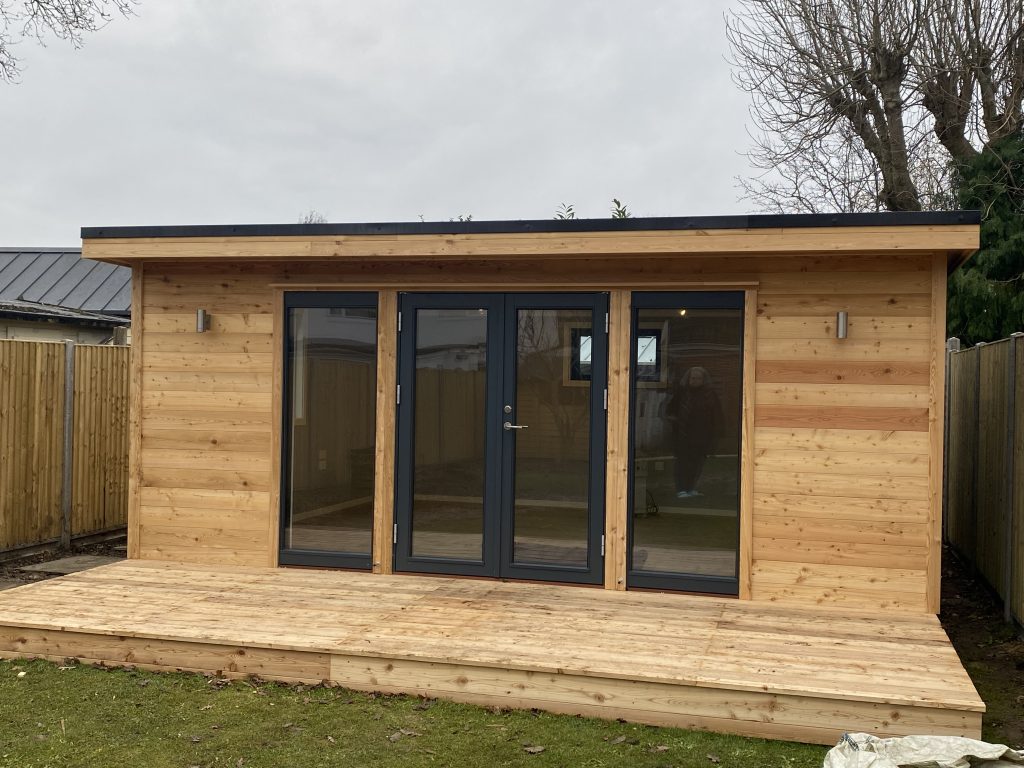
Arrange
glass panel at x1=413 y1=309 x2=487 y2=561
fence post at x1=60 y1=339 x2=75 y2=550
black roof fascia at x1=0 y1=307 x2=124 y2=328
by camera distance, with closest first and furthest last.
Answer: glass panel at x1=413 y1=309 x2=487 y2=561, fence post at x1=60 y1=339 x2=75 y2=550, black roof fascia at x1=0 y1=307 x2=124 y2=328

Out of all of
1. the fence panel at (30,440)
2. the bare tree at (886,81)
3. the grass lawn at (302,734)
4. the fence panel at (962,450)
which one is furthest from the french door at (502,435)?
the bare tree at (886,81)

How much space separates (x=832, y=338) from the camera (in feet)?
18.4

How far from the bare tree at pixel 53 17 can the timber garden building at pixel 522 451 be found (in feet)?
13.7

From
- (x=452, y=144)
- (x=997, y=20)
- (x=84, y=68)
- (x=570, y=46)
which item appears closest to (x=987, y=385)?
(x=997, y=20)

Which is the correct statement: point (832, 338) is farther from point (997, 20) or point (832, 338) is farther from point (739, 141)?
point (739, 141)

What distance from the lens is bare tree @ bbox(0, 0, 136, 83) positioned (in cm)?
930

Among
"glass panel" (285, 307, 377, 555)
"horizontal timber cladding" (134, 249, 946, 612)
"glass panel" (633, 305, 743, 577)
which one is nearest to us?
"horizontal timber cladding" (134, 249, 946, 612)

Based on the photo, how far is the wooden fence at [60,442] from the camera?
7.41 m

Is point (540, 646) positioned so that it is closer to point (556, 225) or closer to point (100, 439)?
point (556, 225)

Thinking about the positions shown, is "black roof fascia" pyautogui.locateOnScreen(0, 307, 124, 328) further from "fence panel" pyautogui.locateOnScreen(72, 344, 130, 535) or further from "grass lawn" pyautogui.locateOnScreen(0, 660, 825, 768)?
"grass lawn" pyautogui.locateOnScreen(0, 660, 825, 768)

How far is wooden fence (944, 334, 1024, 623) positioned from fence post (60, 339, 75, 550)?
6.97 m

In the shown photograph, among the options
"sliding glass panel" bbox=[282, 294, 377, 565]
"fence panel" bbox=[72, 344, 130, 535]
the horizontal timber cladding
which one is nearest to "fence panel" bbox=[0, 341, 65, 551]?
"fence panel" bbox=[72, 344, 130, 535]

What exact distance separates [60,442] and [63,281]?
31.0 ft

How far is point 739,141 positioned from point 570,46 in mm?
4236
